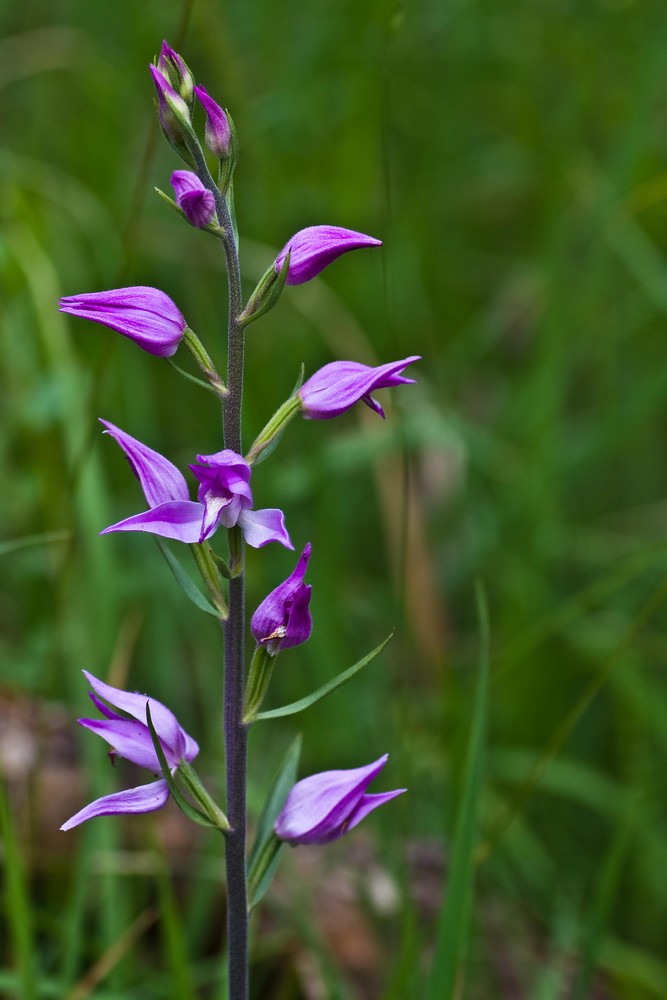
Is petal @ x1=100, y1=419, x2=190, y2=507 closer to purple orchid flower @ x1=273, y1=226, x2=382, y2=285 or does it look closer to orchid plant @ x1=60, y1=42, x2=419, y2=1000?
orchid plant @ x1=60, y1=42, x2=419, y2=1000

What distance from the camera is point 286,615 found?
3.79ft

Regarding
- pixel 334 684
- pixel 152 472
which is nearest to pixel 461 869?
pixel 334 684

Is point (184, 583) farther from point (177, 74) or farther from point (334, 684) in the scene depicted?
point (177, 74)

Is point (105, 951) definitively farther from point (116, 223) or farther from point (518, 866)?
point (116, 223)

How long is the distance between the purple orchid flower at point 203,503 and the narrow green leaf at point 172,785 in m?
0.17

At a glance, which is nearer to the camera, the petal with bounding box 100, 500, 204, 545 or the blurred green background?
the petal with bounding box 100, 500, 204, 545

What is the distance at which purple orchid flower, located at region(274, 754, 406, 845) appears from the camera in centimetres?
121

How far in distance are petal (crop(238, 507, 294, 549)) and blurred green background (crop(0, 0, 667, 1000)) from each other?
41cm

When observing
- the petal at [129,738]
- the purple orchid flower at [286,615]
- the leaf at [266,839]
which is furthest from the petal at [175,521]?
the leaf at [266,839]

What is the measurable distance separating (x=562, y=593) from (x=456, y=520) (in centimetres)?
46

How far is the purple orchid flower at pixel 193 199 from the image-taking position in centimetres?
111

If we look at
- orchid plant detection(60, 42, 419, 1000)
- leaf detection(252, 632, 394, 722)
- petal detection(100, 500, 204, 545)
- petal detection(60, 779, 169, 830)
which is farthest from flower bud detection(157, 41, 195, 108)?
petal detection(60, 779, 169, 830)

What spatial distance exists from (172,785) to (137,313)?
484mm

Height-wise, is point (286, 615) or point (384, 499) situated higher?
point (384, 499)
